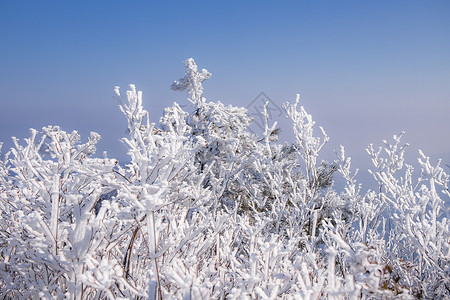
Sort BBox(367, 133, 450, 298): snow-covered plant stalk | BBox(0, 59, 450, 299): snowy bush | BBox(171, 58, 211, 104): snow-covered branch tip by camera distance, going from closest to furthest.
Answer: BBox(0, 59, 450, 299): snowy bush, BBox(367, 133, 450, 298): snow-covered plant stalk, BBox(171, 58, 211, 104): snow-covered branch tip

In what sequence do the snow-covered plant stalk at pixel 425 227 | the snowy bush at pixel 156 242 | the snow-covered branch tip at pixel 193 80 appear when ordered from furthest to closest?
the snow-covered branch tip at pixel 193 80 < the snow-covered plant stalk at pixel 425 227 < the snowy bush at pixel 156 242

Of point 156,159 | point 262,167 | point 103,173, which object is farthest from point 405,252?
point 103,173

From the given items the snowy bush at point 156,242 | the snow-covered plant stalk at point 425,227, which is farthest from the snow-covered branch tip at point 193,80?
the snow-covered plant stalk at point 425,227

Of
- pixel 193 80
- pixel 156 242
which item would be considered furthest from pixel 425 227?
pixel 193 80

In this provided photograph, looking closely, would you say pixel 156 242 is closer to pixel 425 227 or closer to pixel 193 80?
pixel 425 227

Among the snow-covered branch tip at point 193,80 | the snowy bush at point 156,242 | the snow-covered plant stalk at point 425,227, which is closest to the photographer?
the snowy bush at point 156,242

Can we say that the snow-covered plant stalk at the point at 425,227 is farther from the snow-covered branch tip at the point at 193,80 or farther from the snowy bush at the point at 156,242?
the snow-covered branch tip at the point at 193,80

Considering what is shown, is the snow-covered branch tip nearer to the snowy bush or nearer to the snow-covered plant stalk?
the snowy bush

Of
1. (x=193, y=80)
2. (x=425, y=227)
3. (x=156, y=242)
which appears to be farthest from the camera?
(x=193, y=80)

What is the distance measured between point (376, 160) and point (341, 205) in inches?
119

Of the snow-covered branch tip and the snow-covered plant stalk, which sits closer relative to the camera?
the snow-covered plant stalk

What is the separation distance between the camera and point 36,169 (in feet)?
9.77

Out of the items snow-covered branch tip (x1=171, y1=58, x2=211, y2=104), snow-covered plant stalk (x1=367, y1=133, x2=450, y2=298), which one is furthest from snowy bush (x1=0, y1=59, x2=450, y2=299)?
snow-covered branch tip (x1=171, y1=58, x2=211, y2=104)

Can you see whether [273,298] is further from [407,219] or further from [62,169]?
[62,169]
